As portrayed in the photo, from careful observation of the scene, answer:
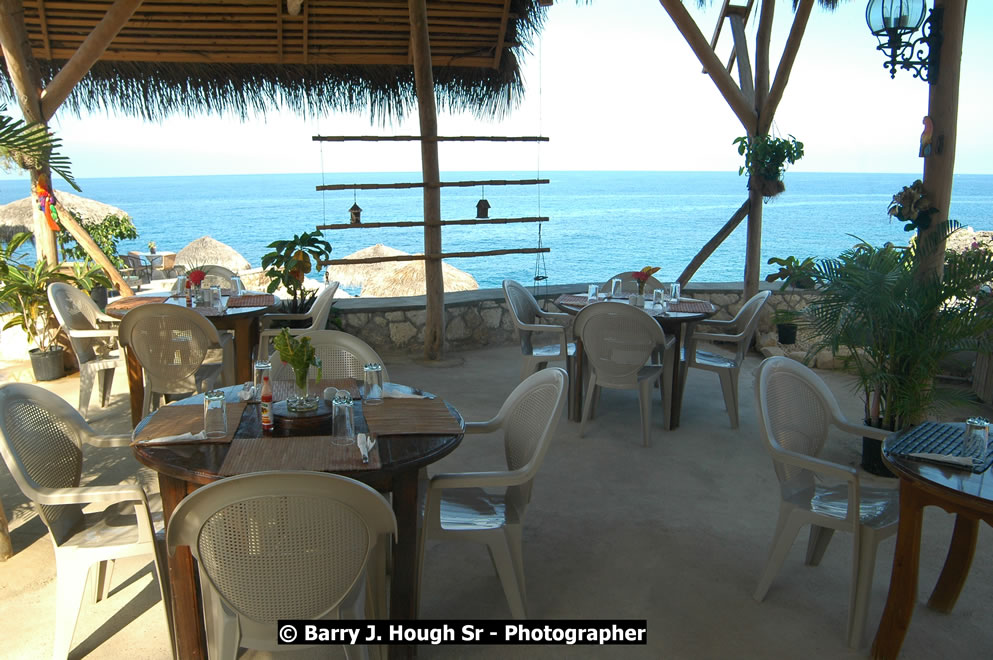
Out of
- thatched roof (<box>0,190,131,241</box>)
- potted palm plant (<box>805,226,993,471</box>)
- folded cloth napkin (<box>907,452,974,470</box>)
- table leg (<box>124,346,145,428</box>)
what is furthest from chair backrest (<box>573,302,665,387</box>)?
thatched roof (<box>0,190,131,241</box>)

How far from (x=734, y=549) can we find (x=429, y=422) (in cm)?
157

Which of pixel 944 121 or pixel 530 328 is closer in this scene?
pixel 944 121

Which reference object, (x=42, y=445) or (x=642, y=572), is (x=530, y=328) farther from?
(x=42, y=445)

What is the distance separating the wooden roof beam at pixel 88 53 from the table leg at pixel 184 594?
177 inches

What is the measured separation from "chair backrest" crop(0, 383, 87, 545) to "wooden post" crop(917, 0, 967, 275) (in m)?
4.05

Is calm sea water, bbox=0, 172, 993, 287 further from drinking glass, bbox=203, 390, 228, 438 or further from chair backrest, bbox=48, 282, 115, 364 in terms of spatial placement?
drinking glass, bbox=203, 390, 228, 438

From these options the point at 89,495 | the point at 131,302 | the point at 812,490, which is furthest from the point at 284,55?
the point at 812,490

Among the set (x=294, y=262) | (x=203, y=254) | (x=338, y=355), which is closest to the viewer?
(x=338, y=355)

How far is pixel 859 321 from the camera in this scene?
3.74 m

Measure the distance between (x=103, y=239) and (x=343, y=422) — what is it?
687cm

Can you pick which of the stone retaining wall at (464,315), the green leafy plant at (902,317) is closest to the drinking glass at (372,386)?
the green leafy plant at (902,317)

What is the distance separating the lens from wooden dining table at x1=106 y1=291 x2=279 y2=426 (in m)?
4.52

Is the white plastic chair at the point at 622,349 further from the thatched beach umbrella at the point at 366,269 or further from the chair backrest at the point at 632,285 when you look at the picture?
the thatched beach umbrella at the point at 366,269

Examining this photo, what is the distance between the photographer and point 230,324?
481 cm
